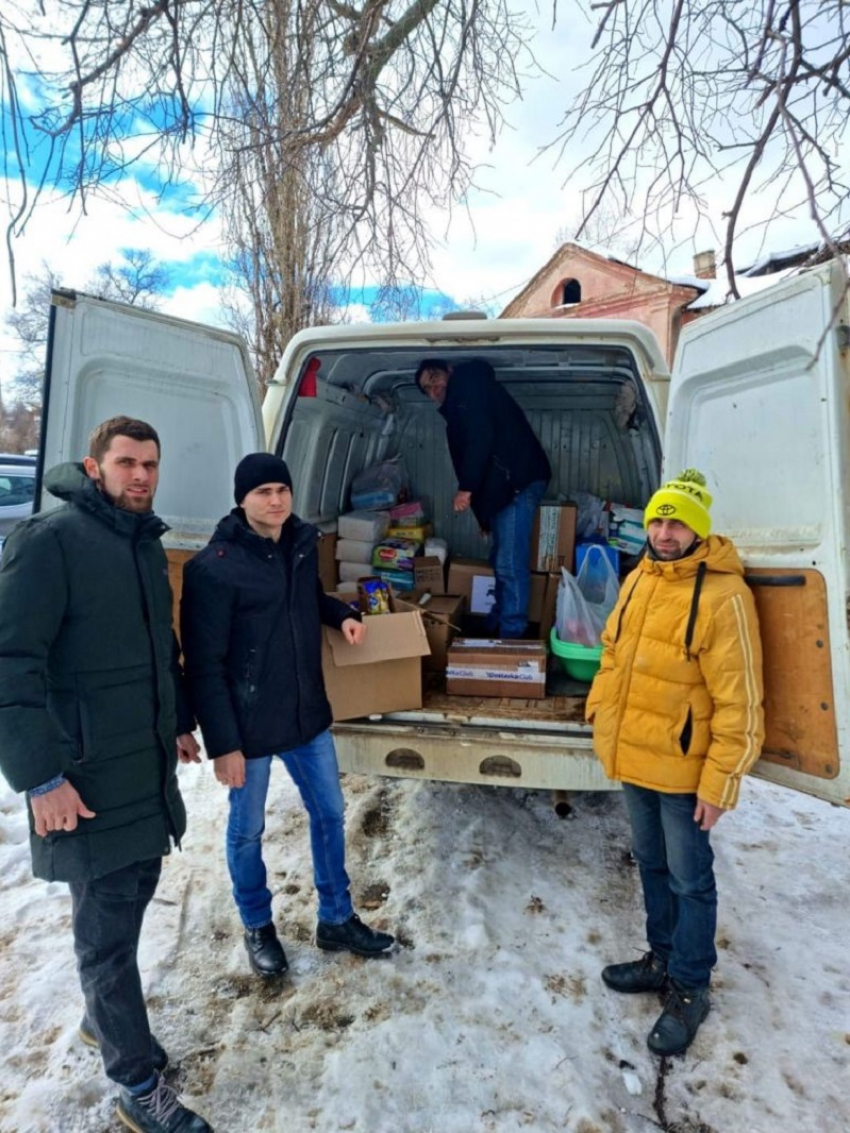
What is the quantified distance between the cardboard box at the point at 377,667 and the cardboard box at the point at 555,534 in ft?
6.38

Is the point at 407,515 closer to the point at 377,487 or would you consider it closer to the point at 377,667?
the point at 377,487

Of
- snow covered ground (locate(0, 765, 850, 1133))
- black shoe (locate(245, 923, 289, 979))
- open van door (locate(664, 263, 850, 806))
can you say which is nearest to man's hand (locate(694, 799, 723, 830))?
open van door (locate(664, 263, 850, 806))

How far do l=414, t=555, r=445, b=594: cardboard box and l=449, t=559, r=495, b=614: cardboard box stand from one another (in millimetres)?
72

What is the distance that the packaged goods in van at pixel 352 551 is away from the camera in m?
4.51

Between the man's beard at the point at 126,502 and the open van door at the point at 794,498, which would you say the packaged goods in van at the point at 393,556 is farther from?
the man's beard at the point at 126,502

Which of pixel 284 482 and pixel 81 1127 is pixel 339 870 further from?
pixel 284 482

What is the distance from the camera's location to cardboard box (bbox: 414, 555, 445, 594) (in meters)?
4.64

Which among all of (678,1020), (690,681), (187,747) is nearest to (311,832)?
(187,747)

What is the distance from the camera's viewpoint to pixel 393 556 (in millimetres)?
4578

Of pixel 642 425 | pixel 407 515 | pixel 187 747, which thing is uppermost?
pixel 642 425

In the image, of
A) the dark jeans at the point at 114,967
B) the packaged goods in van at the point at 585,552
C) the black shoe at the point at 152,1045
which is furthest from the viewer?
the packaged goods in van at the point at 585,552

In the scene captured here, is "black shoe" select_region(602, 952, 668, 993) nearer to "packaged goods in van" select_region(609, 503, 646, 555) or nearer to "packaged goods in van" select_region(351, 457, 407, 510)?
"packaged goods in van" select_region(609, 503, 646, 555)

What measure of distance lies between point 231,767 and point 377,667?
2.61ft

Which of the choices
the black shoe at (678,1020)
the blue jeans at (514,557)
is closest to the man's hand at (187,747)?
the black shoe at (678,1020)
